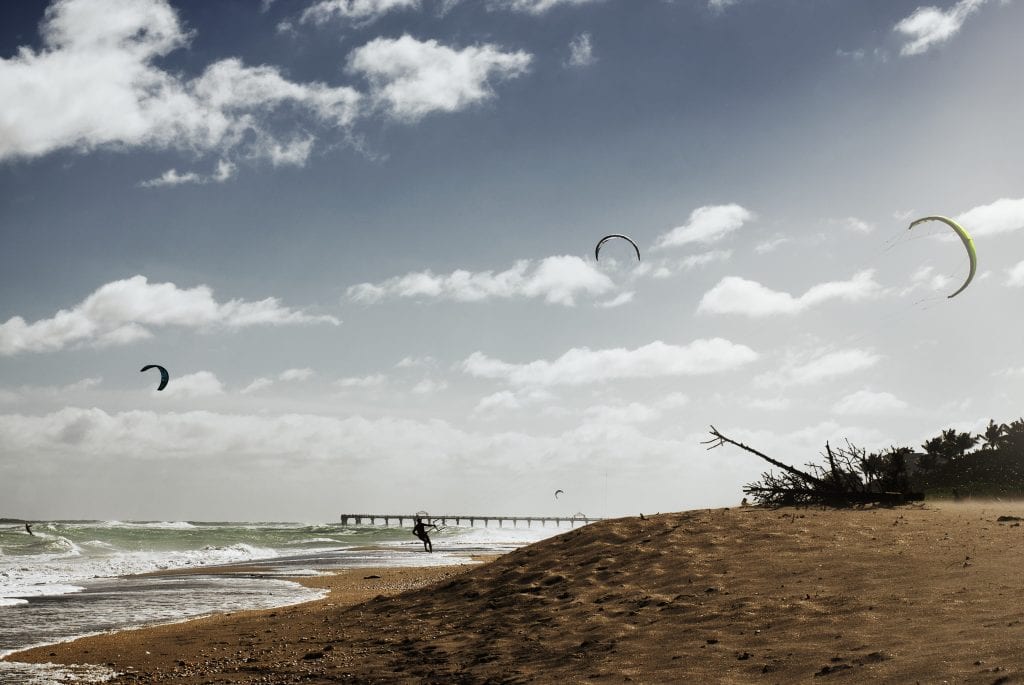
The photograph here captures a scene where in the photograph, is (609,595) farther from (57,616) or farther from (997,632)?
(57,616)

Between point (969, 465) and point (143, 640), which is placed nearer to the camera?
point (143, 640)

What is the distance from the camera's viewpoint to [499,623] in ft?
36.3

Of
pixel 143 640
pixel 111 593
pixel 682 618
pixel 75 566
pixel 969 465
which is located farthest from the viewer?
pixel 75 566

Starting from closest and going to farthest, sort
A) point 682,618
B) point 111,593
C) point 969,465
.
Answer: point 682,618, point 111,593, point 969,465

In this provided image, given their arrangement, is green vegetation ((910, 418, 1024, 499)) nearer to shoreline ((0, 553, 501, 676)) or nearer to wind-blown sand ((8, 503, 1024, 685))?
wind-blown sand ((8, 503, 1024, 685))

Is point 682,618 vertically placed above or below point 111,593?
above

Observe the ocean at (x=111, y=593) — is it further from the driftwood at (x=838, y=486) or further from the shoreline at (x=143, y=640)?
the driftwood at (x=838, y=486)

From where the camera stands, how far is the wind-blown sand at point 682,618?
24.5ft

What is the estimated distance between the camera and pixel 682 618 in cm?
949

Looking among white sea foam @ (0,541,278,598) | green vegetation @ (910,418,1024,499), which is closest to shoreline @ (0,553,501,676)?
white sea foam @ (0,541,278,598)

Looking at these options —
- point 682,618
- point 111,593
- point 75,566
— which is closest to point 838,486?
point 682,618

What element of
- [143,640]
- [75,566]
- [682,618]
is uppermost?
[682,618]

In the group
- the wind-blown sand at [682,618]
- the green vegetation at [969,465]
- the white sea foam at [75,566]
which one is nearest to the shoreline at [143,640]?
the wind-blown sand at [682,618]

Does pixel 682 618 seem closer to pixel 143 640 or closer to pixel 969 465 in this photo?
pixel 143 640
